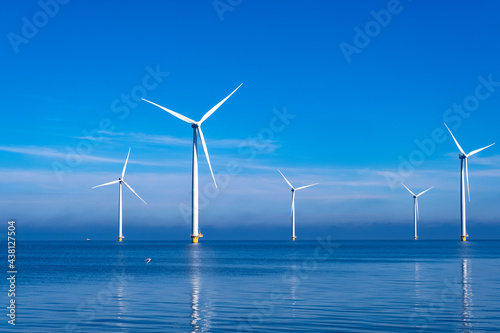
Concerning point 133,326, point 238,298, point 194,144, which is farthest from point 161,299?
point 194,144

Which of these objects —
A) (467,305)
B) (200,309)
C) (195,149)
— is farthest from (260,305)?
(195,149)

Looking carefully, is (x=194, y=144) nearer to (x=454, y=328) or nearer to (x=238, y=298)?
(x=238, y=298)

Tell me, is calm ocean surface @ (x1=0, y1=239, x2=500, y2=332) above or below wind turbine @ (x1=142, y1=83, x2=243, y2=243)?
below

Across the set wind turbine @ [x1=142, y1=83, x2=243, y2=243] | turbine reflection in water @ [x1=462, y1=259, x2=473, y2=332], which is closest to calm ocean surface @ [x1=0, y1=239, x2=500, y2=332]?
turbine reflection in water @ [x1=462, y1=259, x2=473, y2=332]

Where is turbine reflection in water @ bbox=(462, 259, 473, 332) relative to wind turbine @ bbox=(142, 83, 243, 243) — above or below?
below

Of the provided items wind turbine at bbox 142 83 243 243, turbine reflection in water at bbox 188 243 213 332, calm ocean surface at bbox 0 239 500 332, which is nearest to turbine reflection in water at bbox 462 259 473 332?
calm ocean surface at bbox 0 239 500 332

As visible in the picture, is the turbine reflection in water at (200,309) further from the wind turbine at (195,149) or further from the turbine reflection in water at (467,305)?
the wind turbine at (195,149)

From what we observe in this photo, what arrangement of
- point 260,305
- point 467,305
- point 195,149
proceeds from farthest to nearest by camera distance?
point 195,149
point 260,305
point 467,305

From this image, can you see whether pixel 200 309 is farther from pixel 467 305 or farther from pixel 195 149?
pixel 195 149

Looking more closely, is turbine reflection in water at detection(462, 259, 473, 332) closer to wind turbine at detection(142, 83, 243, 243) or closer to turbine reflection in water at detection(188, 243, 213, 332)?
turbine reflection in water at detection(188, 243, 213, 332)

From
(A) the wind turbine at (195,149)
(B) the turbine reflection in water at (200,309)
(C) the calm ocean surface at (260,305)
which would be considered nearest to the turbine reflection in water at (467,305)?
(C) the calm ocean surface at (260,305)

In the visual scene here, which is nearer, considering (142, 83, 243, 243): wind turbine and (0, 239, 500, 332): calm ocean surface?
(0, 239, 500, 332): calm ocean surface

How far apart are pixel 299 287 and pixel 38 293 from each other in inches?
781

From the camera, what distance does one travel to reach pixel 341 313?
36.2 metres
